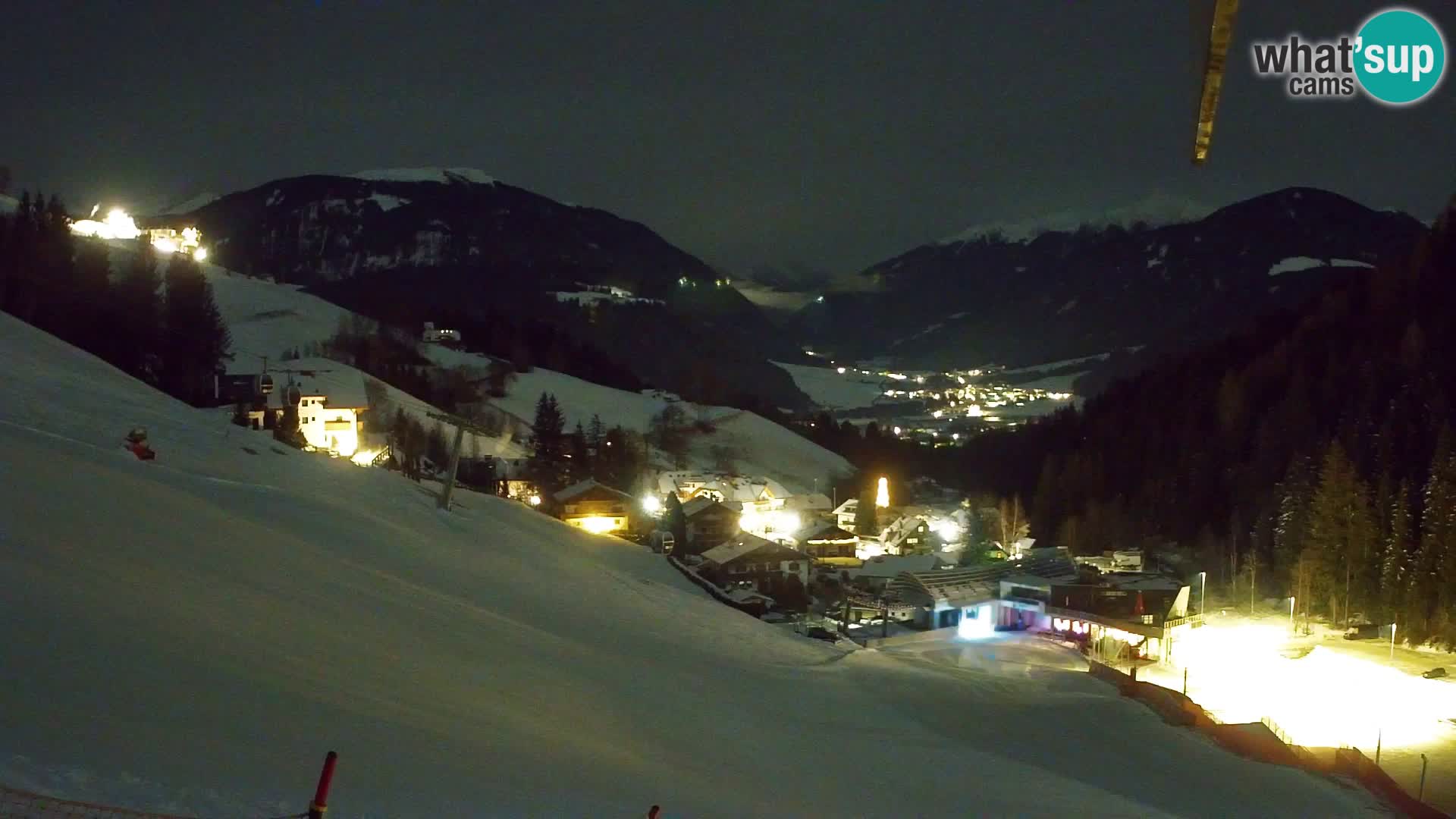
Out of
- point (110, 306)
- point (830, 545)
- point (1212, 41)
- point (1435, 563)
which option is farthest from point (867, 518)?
point (1212, 41)

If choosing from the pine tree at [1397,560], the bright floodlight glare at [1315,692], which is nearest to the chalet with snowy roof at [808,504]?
the bright floodlight glare at [1315,692]

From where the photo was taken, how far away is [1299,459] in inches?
1658

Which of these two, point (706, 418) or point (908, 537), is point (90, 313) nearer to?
point (908, 537)

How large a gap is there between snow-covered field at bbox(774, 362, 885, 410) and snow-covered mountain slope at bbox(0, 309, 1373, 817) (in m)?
128

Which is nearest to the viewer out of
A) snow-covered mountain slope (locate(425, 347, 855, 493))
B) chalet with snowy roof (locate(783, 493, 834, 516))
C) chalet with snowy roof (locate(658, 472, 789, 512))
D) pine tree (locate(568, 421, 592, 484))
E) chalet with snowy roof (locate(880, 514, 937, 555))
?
chalet with snowy roof (locate(880, 514, 937, 555))

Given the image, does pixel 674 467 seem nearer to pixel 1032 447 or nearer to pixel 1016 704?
pixel 1032 447

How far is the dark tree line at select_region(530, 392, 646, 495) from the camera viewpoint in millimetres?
49781

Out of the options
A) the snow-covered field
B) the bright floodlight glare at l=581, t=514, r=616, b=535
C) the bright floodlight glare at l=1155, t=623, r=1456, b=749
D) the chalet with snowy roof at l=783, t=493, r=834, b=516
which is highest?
the snow-covered field

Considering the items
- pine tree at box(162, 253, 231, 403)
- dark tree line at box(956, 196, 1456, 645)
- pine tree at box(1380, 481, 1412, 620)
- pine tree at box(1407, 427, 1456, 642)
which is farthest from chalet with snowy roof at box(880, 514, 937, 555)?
pine tree at box(162, 253, 231, 403)

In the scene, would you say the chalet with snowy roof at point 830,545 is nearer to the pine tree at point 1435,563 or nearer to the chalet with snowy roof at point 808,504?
the chalet with snowy roof at point 808,504

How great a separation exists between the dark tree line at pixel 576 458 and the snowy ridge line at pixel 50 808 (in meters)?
42.1

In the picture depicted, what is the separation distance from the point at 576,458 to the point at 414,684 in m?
46.6

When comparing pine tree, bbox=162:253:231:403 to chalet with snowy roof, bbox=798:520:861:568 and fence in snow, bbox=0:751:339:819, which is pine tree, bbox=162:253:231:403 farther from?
fence in snow, bbox=0:751:339:819

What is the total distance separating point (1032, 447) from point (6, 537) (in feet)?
242
